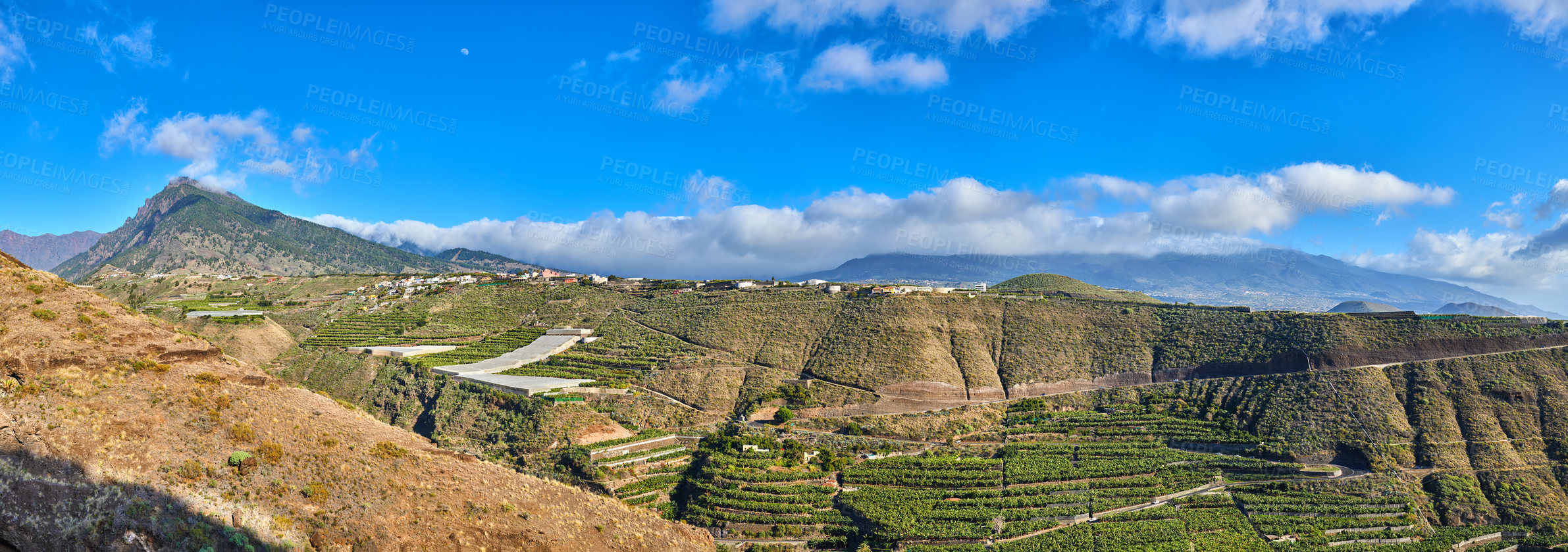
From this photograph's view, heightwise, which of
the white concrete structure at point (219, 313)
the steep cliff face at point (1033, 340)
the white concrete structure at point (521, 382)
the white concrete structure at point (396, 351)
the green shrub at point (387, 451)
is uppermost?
the steep cliff face at point (1033, 340)

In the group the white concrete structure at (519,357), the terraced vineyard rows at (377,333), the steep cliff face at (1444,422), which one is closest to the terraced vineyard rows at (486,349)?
the white concrete structure at (519,357)

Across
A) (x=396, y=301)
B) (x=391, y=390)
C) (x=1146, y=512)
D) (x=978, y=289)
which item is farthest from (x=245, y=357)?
(x=978, y=289)

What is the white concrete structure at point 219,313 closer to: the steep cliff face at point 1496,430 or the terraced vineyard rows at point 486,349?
the terraced vineyard rows at point 486,349

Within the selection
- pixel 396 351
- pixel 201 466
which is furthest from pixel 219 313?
pixel 201 466

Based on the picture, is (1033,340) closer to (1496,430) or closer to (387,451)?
(1496,430)

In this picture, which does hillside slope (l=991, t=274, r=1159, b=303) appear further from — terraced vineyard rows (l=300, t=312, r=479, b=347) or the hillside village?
terraced vineyard rows (l=300, t=312, r=479, b=347)

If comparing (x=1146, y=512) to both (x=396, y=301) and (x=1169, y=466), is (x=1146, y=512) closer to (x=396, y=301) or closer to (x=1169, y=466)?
(x=1169, y=466)
